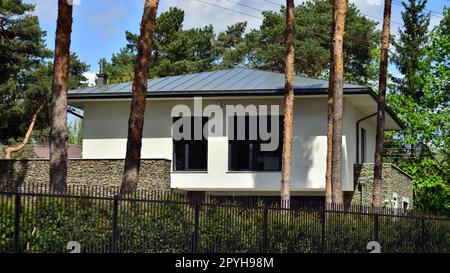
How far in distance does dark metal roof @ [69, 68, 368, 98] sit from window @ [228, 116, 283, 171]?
115cm

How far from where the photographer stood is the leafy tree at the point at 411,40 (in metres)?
52.1

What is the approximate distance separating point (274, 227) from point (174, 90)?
14.1 metres

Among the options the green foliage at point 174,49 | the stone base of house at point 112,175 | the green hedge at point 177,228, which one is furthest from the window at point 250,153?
the green foliage at point 174,49

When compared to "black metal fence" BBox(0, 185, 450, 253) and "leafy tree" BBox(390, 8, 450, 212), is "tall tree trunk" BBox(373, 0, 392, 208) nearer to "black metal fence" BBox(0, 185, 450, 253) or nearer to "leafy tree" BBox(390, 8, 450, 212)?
"black metal fence" BBox(0, 185, 450, 253)

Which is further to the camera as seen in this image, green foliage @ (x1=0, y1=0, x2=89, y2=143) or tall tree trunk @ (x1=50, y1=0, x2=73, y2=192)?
green foliage @ (x1=0, y1=0, x2=89, y2=143)

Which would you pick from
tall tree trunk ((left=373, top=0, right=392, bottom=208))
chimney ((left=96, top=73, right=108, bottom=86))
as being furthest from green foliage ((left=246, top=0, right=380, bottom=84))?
→ tall tree trunk ((left=373, top=0, right=392, bottom=208))

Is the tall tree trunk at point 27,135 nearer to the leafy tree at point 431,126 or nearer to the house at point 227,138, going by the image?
the house at point 227,138

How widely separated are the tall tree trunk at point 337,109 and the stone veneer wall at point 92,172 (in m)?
7.23

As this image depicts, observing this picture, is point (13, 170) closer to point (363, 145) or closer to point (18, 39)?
point (363, 145)

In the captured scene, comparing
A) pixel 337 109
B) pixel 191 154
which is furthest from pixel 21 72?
pixel 337 109

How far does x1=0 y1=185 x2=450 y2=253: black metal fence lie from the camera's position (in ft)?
41.4

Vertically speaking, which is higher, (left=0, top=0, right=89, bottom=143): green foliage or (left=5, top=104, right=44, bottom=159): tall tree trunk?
(left=0, top=0, right=89, bottom=143): green foliage
